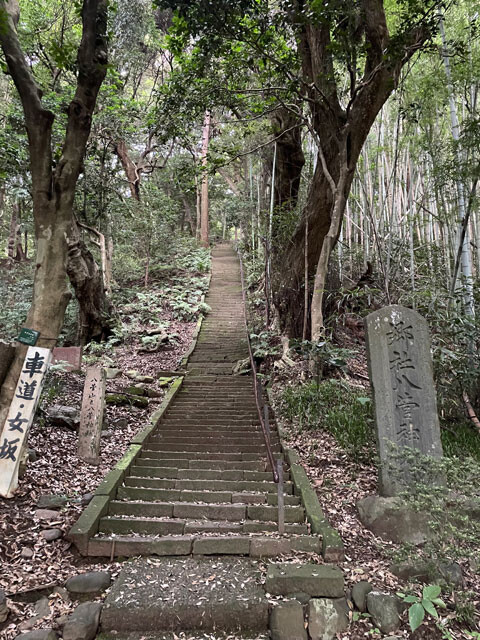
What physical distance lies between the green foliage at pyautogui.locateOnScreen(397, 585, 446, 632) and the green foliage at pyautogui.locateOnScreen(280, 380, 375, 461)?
6.02 ft

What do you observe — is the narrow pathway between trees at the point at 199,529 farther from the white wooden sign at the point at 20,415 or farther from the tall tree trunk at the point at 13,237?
the tall tree trunk at the point at 13,237

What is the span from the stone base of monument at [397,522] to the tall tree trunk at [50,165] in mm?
3498

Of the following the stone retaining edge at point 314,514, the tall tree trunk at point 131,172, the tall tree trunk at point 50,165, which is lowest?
the stone retaining edge at point 314,514

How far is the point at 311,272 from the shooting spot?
8.00 meters

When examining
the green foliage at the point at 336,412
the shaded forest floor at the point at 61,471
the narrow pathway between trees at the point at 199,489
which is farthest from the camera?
the green foliage at the point at 336,412

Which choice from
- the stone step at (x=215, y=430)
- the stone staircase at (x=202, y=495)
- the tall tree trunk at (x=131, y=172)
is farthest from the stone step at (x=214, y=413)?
the tall tree trunk at (x=131, y=172)

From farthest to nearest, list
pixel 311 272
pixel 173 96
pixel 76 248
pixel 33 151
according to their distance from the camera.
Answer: pixel 76 248, pixel 311 272, pixel 173 96, pixel 33 151

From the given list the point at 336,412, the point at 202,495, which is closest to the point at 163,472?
the point at 202,495

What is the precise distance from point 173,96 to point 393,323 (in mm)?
5265

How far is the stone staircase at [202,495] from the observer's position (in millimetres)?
3236

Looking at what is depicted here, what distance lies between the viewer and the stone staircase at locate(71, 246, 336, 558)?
3.24 metres

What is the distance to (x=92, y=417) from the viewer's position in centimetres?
464

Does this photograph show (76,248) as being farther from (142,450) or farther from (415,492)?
(415,492)

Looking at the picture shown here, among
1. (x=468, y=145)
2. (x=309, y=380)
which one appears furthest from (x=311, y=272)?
(x=468, y=145)
